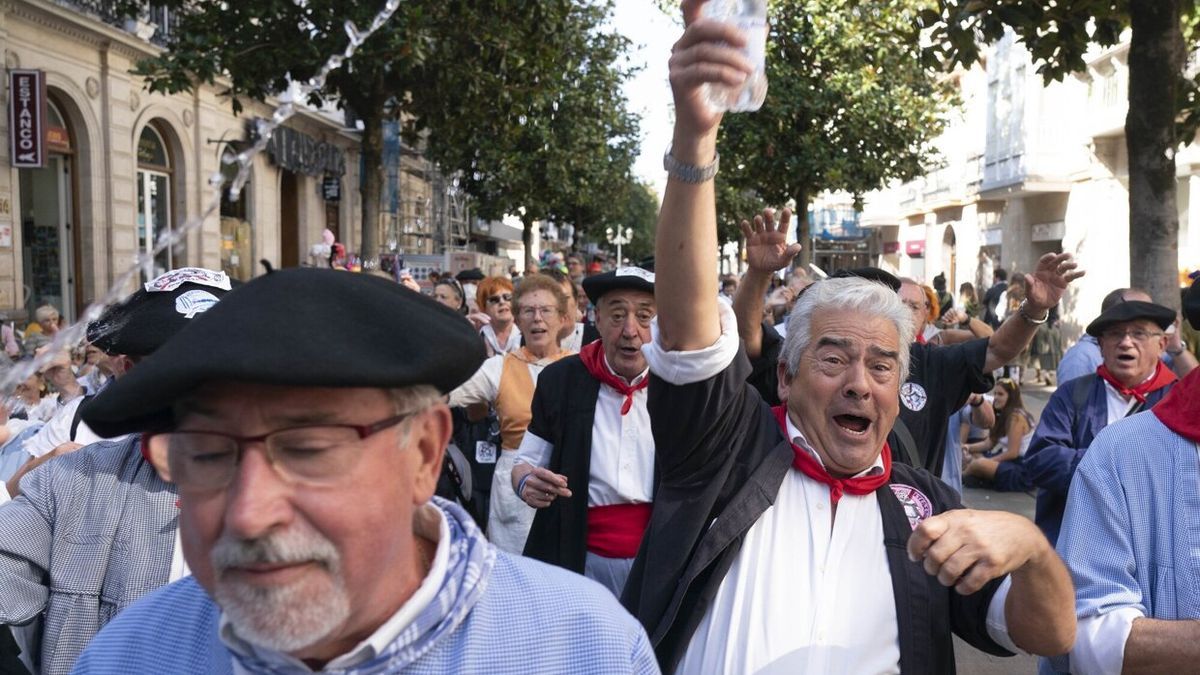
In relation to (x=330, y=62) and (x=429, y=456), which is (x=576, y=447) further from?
(x=330, y=62)

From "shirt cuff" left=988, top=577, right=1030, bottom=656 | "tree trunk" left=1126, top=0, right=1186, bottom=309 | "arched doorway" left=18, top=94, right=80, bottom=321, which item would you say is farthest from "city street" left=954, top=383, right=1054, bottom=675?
"arched doorway" left=18, top=94, right=80, bottom=321

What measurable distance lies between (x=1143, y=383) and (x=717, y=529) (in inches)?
132

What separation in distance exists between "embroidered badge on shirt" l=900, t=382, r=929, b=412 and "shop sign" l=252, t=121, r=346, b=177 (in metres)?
24.3

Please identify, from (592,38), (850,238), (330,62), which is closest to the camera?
(330,62)

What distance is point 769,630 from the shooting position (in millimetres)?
2533

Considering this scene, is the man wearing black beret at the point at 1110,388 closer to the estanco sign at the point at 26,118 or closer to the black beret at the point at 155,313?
the black beret at the point at 155,313

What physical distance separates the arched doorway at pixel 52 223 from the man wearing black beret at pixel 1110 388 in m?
16.2

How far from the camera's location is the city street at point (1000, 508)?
5.93m

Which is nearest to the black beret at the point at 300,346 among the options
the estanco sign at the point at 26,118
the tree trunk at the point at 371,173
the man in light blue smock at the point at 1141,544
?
the man in light blue smock at the point at 1141,544

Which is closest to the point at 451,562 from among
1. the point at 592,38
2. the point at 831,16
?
the point at 831,16

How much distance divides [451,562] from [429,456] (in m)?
0.16

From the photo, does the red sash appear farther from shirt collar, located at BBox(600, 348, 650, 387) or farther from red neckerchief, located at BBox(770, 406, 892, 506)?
red neckerchief, located at BBox(770, 406, 892, 506)

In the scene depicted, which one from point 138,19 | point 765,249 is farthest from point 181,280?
point 138,19

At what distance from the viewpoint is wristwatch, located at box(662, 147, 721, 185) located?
231 cm
